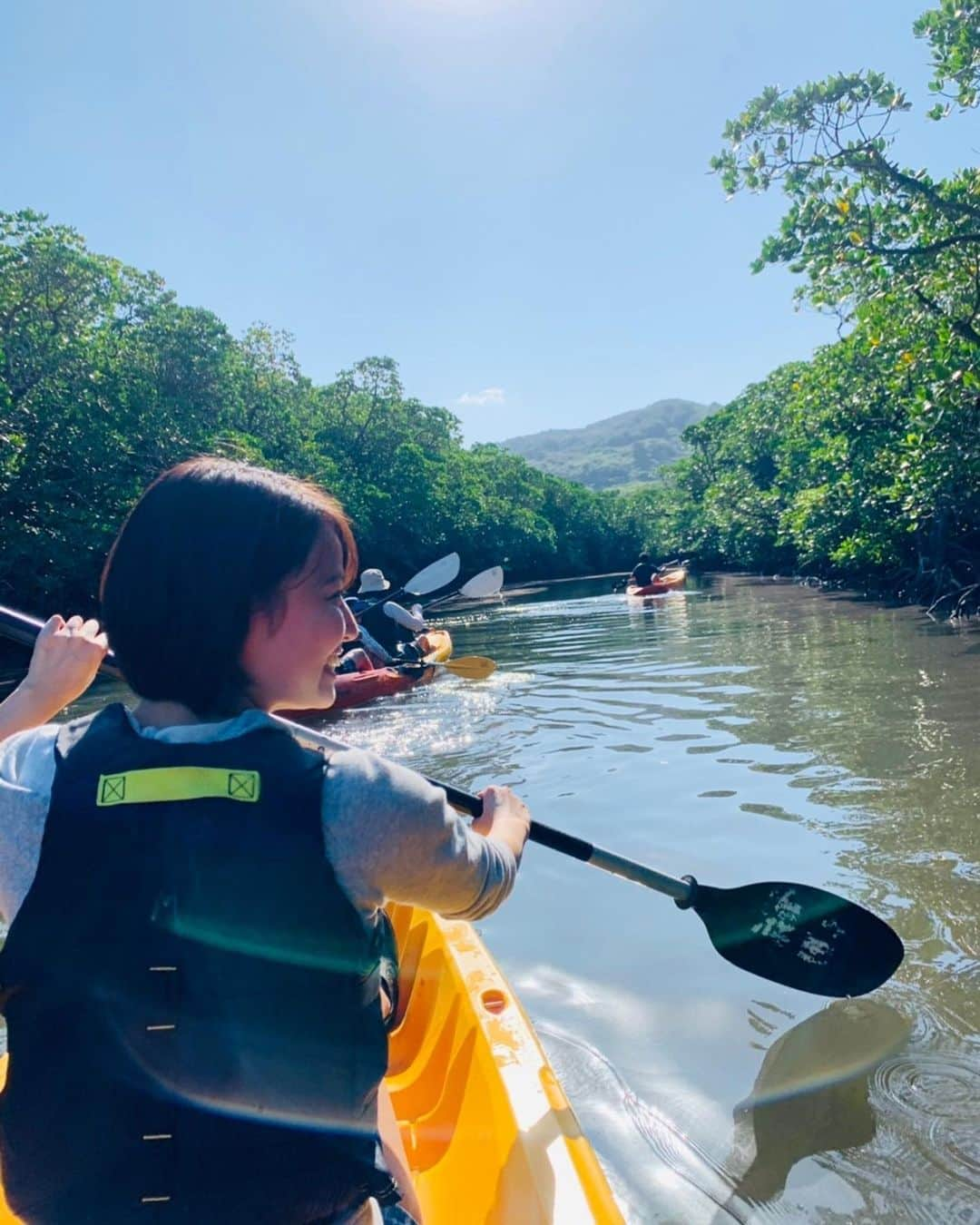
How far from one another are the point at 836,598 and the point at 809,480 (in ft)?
29.0

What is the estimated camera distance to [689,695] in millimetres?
8234

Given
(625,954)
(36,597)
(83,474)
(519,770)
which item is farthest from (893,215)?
(36,597)

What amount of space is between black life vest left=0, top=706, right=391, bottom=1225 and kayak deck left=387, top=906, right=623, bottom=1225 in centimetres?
74

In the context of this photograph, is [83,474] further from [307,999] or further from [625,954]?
[307,999]

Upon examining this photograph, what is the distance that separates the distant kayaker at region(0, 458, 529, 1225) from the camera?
101 cm

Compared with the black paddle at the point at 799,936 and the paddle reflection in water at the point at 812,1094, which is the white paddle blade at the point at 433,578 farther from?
the paddle reflection in water at the point at 812,1094

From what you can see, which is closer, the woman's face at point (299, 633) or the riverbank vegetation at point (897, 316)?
the woman's face at point (299, 633)

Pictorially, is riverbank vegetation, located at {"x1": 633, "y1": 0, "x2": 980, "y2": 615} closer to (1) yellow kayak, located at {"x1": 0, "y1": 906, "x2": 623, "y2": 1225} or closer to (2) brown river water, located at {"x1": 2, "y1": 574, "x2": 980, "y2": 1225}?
(2) brown river water, located at {"x1": 2, "y1": 574, "x2": 980, "y2": 1225}

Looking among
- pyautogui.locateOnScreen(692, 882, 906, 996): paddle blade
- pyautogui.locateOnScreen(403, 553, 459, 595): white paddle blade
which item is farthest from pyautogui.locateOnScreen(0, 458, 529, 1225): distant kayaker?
pyautogui.locateOnScreen(403, 553, 459, 595): white paddle blade

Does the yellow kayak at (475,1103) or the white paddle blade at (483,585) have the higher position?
the white paddle blade at (483,585)

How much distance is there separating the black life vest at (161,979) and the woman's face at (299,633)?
179 mm

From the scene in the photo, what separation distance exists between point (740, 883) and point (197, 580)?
→ 3.37 metres

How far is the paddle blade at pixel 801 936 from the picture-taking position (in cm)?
275

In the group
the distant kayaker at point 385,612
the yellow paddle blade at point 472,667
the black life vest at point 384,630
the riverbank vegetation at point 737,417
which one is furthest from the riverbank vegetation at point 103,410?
the yellow paddle blade at point 472,667
